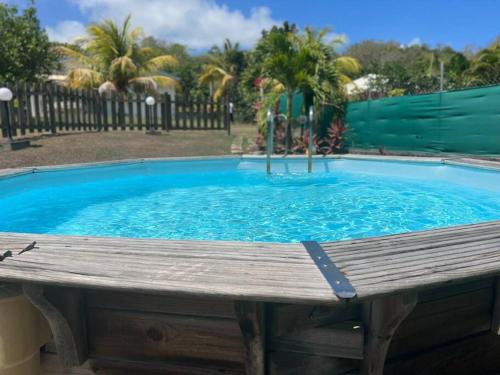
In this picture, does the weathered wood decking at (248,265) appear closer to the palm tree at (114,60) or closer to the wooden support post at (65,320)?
the wooden support post at (65,320)

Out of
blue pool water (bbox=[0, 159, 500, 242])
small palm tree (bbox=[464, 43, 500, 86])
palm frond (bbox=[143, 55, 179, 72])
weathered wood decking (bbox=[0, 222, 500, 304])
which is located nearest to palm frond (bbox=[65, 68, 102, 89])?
palm frond (bbox=[143, 55, 179, 72])

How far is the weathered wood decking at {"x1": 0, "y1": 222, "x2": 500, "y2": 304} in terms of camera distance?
4.35 ft

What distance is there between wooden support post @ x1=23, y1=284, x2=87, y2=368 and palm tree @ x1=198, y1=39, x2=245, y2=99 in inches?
1110

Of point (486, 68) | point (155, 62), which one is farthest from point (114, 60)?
point (486, 68)

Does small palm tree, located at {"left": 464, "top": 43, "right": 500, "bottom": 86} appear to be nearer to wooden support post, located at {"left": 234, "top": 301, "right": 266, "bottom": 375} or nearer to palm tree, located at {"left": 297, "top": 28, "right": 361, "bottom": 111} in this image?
palm tree, located at {"left": 297, "top": 28, "right": 361, "bottom": 111}

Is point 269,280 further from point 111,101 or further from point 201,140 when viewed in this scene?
point 111,101

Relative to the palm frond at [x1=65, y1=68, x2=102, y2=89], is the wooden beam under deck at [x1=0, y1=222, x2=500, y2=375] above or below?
below

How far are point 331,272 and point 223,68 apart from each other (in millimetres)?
31760

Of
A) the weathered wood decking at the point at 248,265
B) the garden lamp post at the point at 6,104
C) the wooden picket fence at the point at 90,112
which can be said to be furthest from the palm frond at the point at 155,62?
the weathered wood decking at the point at 248,265

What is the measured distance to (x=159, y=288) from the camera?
133 centimetres

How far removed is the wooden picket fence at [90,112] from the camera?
1098 centimetres

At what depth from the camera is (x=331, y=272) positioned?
1.44m

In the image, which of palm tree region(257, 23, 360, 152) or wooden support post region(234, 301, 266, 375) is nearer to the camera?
wooden support post region(234, 301, 266, 375)

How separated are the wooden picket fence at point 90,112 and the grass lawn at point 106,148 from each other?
2.81ft
